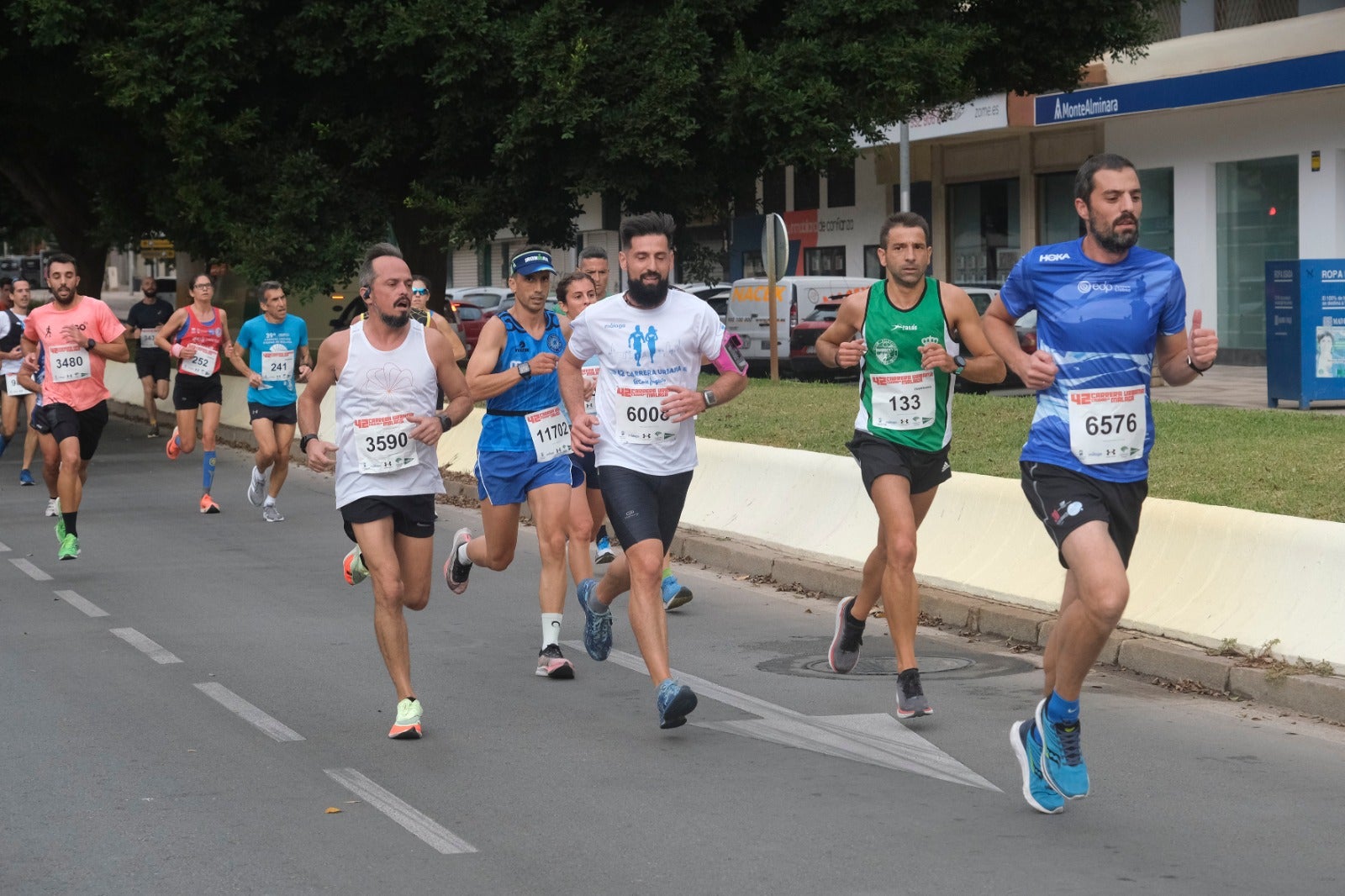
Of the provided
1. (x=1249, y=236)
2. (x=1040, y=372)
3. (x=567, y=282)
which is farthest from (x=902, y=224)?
(x=1249, y=236)

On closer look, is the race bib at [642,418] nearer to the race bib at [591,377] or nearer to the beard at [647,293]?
the beard at [647,293]

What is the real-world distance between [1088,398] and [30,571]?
8.39 meters

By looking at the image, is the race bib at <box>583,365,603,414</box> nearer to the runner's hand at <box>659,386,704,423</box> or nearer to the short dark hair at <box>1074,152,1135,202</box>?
the runner's hand at <box>659,386,704,423</box>

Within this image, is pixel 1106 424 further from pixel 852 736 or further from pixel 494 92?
pixel 494 92

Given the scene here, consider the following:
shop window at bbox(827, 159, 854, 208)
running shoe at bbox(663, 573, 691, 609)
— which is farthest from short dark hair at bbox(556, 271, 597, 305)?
shop window at bbox(827, 159, 854, 208)

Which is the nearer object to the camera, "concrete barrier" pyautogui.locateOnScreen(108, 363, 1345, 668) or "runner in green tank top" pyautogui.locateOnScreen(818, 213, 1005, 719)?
"runner in green tank top" pyautogui.locateOnScreen(818, 213, 1005, 719)

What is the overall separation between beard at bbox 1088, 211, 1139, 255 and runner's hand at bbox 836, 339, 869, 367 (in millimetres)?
1698

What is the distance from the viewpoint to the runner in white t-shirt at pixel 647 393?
713 cm

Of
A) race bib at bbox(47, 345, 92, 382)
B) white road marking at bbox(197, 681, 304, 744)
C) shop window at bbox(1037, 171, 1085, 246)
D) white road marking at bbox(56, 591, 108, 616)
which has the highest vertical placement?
shop window at bbox(1037, 171, 1085, 246)

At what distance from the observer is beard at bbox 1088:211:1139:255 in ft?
19.0

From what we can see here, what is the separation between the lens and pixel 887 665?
28.1ft

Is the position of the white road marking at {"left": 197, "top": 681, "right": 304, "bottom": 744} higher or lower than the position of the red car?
lower

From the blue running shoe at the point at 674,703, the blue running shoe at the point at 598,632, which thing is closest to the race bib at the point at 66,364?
the blue running shoe at the point at 598,632

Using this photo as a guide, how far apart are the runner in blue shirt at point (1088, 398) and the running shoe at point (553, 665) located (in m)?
2.77
